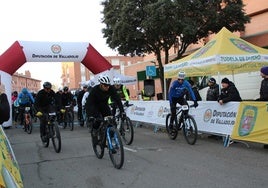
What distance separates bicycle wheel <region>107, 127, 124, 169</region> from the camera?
746cm

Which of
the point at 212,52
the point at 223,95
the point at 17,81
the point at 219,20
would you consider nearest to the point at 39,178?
the point at 223,95

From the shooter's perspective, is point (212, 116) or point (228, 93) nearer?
point (228, 93)

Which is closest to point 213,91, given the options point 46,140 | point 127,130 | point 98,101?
point 127,130

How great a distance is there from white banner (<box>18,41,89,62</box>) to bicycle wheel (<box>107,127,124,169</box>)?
11.5m

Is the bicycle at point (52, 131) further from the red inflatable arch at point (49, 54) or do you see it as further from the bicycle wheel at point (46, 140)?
the red inflatable arch at point (49, 54)

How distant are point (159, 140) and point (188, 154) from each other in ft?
8.71

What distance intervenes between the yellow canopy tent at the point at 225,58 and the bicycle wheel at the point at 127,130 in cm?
320

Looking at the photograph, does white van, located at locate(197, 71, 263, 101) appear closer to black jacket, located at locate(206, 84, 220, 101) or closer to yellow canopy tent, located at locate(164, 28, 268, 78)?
yellow canopy tent, located at locate(164, 28, 268, 78)

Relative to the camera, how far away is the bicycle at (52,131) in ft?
32.5

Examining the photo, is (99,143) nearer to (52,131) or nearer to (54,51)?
(52,131)

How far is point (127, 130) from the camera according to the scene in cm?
1106

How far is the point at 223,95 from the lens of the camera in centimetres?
1059

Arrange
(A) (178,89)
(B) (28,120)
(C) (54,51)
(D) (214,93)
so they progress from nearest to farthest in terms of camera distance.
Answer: (A) (178,89)
(D) (214,93)
(B) (28,120)
(C) (54,51)

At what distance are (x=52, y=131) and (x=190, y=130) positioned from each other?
367cm
